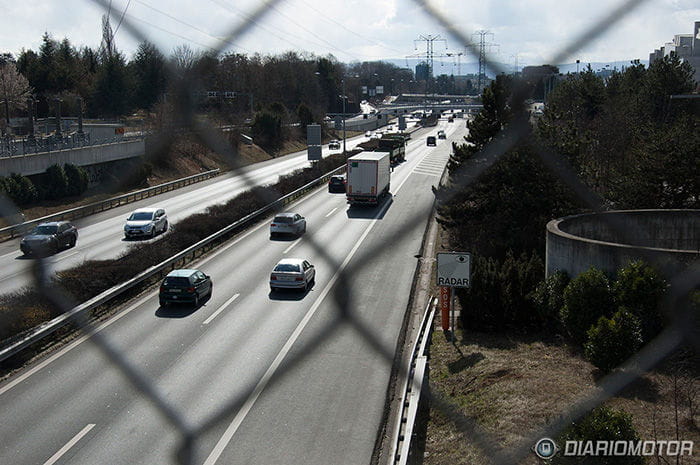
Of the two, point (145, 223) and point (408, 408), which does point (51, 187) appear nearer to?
point (408, 408)

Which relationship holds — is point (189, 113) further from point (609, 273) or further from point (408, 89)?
point (609, 273)

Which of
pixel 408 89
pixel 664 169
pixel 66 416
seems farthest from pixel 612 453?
pixel 664 169

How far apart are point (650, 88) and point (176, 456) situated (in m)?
9.03

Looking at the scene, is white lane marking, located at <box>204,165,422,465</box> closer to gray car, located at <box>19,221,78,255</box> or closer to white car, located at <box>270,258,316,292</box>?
white car, located at <box>270,258,316,292</box>

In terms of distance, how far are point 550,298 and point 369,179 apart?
11.5 m

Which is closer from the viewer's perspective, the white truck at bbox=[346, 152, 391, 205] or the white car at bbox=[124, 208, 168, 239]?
the white truck at bbox=[346, 152, 391, 205]

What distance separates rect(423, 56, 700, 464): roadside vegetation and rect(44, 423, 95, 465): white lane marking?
299 cm

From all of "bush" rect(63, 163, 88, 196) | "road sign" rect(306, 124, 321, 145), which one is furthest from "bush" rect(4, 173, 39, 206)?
"road sign" rect(306, 124, 321, 145)

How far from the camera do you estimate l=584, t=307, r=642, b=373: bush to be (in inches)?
216

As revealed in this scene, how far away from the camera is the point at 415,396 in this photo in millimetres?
4953

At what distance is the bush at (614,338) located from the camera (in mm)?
5488

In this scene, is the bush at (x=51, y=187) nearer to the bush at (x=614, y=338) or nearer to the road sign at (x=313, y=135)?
the road sign at (x=313, y=135)

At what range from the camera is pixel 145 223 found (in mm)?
17594

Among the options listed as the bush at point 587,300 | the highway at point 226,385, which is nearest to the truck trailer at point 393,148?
the highway at point 226,385
